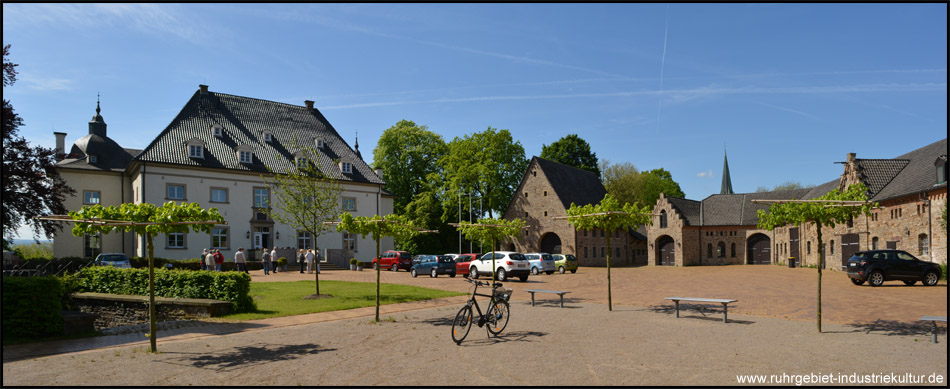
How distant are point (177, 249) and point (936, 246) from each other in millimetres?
43503

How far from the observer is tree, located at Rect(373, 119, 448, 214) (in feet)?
196

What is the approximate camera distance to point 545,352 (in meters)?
9.51

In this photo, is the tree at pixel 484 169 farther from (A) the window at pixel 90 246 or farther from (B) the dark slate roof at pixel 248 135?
(A) the window at pixel 90 246

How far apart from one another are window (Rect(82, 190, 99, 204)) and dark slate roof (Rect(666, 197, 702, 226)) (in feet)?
159

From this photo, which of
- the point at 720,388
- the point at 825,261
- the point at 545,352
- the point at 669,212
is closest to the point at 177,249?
the point at 545,352

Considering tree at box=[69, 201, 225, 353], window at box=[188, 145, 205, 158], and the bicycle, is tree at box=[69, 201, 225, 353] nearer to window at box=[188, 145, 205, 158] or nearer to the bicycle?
the bicycle

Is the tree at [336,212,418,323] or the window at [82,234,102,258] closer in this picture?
the tree at [336,212,418,323]

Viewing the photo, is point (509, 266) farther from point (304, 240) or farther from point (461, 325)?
point (304, 240)

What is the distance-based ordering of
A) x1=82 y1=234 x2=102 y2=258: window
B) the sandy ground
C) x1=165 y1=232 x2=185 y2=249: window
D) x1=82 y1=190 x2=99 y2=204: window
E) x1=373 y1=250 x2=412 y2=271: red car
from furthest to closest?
x1=82 y1=190 x2=99 y2=204: window → x1=82 y1=234 x2=102 y2=258: window → x1=373 y1=250 x2=412 y2=271: red car → x1=165 y1=232 x2=185 y2=249: window → the sandy ground

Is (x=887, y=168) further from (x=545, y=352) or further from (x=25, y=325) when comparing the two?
(x=25, y=325)

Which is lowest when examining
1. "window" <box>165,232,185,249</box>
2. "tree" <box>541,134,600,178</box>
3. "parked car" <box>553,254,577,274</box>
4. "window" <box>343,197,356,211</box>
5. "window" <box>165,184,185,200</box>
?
"parked car" <box>553,254,577,274</box>

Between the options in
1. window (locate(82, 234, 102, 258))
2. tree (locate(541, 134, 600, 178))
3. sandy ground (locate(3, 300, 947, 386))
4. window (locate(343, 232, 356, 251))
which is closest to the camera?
sandy ground (locate(3, 300, 947, 386))

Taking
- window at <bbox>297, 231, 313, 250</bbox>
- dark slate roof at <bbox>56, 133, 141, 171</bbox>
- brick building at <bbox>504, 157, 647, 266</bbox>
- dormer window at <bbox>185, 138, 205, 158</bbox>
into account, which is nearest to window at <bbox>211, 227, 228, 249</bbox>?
window at <bbox>297, 231, 313, 250</bbox>

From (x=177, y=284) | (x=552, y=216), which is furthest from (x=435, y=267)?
(x=552, y=216)
